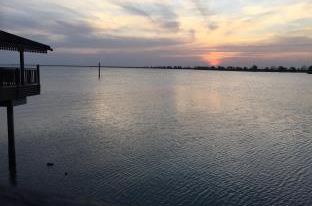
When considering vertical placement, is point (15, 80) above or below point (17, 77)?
below

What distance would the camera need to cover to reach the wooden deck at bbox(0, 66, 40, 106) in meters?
17.7

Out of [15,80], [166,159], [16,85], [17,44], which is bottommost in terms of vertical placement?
[166,159]

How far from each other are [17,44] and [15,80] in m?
1.72

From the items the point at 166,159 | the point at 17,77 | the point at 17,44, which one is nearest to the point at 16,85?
the point at 17,77

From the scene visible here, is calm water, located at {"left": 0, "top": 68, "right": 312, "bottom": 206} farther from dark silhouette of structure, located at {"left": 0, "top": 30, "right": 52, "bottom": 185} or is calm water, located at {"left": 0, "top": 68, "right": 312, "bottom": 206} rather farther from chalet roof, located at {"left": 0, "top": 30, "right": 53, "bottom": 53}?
chalet roof, located at {"left": 0, "top": 30, "right": 53, "bottom": 53}

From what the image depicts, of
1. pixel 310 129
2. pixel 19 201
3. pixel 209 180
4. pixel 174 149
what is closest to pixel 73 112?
pixel 174 149

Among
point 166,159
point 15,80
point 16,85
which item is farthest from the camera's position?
point 166,159

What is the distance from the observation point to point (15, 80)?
18500 millimetres

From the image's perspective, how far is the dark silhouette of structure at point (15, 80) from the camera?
17.7m

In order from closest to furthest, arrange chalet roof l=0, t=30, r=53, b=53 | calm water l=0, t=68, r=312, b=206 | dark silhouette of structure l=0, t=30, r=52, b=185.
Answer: calm water l=0, t=68, r=312, b=206, chalet roof l=0, t=30, r=53, b=53, dark silhouette of structure l=0, t=30, r=52, b=185

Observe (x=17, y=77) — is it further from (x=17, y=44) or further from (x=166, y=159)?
(x=166, y=159)

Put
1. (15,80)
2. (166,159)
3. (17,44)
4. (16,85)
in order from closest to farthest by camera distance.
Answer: (17,44) < (15,80) < (16,85) < (166,159)

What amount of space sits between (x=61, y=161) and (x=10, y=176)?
3199 millimetres

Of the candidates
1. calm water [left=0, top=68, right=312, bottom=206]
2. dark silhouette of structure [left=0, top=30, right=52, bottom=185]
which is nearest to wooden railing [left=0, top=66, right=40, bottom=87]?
dark silhouette of structure [left=0, top=30, right=52, bottom=185]
